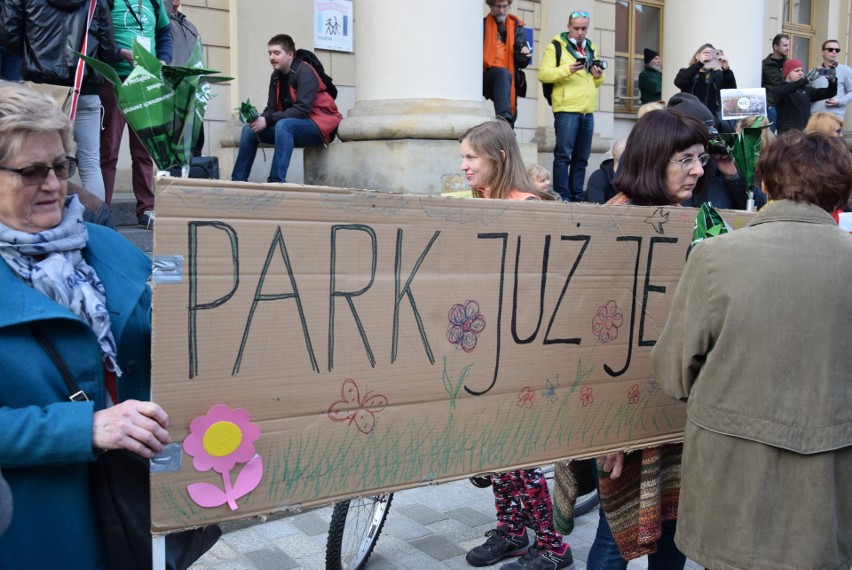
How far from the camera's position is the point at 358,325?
202cm

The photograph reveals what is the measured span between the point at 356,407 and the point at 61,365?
2.12 ft

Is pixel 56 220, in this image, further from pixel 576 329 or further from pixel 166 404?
pixel 576 329

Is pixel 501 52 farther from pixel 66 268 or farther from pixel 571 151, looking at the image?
pixel 66 268

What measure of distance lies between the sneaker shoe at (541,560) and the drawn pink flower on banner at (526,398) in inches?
60.3

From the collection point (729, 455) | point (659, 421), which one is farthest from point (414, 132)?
point (729, 455)

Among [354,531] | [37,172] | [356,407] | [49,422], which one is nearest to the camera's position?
[49,422]

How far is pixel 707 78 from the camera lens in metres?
8.83

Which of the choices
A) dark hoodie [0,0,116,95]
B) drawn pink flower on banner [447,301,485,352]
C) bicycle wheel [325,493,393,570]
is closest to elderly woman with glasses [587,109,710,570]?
drawn pink flower on banner [447,301,485,352]

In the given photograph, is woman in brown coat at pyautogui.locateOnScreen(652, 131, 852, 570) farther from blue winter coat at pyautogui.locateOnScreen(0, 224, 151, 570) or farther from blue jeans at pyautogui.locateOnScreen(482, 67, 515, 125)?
→ blue jeans at pyautogui.locateOnScreen(482, 67, 515, 125)

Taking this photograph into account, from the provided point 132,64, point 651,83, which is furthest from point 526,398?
point 651,83

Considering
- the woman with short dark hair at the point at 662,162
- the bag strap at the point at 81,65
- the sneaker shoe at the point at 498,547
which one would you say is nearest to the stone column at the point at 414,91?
the bag strap at the point at 81,65

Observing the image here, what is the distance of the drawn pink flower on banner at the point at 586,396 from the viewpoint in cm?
245

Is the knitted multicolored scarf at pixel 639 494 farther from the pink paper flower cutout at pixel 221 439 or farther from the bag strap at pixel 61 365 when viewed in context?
the bag strap at pixel 61 365

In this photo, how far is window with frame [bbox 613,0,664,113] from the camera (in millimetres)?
13867
